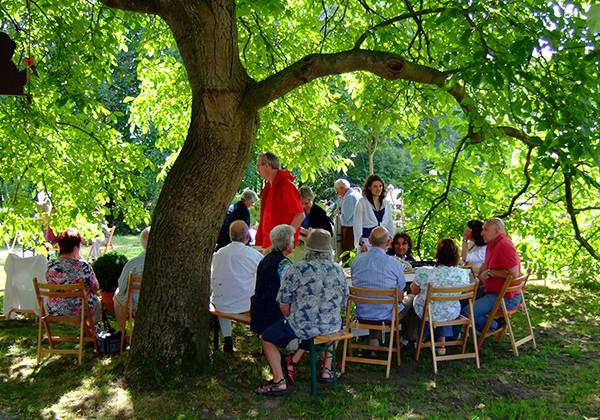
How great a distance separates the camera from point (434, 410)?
17.1ft

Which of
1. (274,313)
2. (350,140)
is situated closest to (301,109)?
(274,313)

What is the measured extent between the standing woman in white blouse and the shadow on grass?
→ 210cm

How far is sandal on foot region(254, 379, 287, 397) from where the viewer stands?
215 inches

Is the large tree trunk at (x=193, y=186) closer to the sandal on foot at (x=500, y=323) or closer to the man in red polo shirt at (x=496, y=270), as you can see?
the man in red polo shirt at (x=496, y=270)

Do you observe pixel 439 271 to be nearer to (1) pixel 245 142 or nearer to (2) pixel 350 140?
(1) pixel 245 142

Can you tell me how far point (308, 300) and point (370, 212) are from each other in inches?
126

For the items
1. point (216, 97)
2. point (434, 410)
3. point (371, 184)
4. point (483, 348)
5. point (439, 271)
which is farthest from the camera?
point (371, 184)

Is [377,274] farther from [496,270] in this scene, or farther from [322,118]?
[322,118]

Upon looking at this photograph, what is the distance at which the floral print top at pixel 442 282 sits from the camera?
20.9ft

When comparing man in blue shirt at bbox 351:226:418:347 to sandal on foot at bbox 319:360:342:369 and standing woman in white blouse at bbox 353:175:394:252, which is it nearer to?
sandal on foot at bbox 319:360:342:369

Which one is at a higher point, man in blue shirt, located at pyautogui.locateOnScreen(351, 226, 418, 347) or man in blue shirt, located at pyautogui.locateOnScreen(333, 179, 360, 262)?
man in blue shirt, located at pyautogui.locateOnScreen(333, 179, 360, 262)

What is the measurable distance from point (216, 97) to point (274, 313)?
2068 mm

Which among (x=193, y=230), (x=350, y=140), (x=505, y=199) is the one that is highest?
(x=350, y=140)

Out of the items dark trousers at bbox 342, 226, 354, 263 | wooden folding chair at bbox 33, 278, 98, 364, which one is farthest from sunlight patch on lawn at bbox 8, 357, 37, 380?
dark trousers at bbox 342, 226, 354, 263
